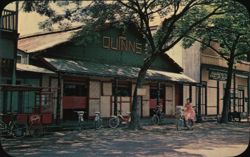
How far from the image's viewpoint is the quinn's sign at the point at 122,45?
48.0ft

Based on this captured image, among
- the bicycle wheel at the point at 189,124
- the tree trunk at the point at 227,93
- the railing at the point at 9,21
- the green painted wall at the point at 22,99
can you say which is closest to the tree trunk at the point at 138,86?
the bicycle wheel at the point at 189,124

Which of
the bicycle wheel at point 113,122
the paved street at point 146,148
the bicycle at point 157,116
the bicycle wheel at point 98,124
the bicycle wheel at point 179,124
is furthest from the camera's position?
the bicycle at point 157,116

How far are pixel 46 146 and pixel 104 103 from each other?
11.0 meters

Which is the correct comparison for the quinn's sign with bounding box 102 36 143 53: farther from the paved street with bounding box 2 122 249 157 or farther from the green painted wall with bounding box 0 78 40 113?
the paved street with bounding box 2 122 249 157

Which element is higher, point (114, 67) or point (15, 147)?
point (114, 67)

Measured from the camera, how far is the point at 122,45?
16.9 m

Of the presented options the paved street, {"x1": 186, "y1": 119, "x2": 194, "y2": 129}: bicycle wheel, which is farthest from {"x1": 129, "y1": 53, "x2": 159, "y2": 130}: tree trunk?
the paved street

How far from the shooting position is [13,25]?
362cm

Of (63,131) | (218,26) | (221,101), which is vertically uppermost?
(218,26)

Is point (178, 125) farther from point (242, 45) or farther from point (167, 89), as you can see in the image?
point (242, 45)

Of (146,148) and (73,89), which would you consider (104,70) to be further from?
(146,148)

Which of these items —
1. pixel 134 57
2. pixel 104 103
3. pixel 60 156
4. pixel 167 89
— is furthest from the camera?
pixel 104 103

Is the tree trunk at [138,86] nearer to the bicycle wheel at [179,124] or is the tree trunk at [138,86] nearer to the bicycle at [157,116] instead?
the bicycle at [157,116]

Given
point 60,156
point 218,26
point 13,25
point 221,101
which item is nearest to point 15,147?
point 60,156
